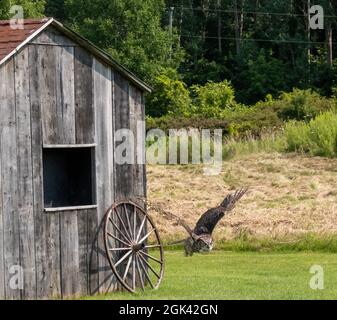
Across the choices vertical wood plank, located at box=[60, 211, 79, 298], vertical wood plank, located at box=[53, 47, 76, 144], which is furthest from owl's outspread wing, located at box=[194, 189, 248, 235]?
vertical wood plank, located at box=[53, 47, 76, 144]

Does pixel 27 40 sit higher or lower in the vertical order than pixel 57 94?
higher

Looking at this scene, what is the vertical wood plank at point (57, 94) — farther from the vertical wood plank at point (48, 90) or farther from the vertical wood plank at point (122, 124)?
the vertical wood plank at point (122, 124)

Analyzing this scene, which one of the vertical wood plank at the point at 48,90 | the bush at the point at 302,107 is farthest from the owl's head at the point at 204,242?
the bush at the point at 302,107

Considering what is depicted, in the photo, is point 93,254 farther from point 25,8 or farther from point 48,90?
point 25,8

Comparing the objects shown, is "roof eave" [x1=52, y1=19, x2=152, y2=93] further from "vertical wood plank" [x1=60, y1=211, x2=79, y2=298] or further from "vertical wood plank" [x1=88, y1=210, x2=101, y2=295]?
"vertical wood plank" [x1=60, y1=211, x2=79, y2=298]

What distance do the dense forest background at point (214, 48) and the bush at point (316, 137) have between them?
1564 centimetres

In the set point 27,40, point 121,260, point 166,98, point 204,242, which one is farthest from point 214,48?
point 27,40

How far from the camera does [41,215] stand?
18.9 meters

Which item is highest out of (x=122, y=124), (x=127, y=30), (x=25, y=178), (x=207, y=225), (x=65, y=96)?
(x=127, y=30)

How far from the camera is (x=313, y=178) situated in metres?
34.8

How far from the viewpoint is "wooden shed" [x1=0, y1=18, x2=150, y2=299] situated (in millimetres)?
18547

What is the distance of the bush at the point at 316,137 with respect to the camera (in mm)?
38188

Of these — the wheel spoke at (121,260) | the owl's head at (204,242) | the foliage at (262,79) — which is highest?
the foliage at (262,79)

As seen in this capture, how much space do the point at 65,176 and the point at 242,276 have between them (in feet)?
13.5
